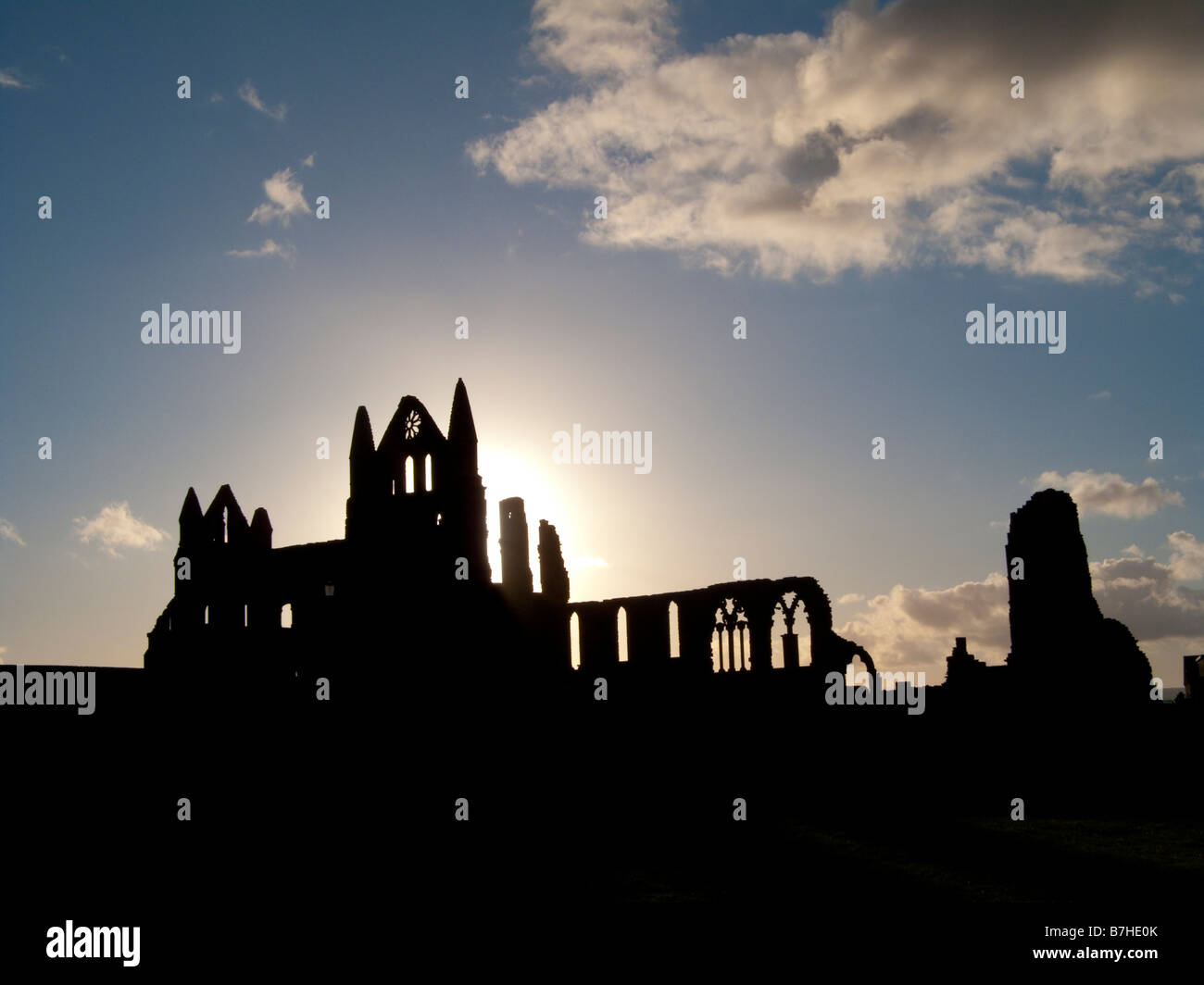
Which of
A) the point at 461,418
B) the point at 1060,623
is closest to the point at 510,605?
the point at 461,418

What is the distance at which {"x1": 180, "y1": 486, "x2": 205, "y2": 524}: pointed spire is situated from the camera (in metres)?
34.1

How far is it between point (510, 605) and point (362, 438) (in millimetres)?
6142

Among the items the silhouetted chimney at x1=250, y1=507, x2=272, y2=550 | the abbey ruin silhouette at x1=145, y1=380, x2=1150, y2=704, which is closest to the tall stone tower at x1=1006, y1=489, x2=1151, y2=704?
the abbey ruin silhouette at x1=145, y1=380, x2=1150, y2=704

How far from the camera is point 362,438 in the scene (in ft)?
95.5

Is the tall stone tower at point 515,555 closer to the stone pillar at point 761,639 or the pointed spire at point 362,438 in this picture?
the pointed spire at point 362,438

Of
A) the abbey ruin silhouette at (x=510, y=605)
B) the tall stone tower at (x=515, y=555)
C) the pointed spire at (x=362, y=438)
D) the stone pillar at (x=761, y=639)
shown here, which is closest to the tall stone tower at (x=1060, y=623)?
the abbey ruin silhouette at (x=510, y=605)

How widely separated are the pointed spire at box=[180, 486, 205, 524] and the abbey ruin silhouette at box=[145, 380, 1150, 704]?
3.78 metres

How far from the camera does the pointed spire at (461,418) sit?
29609mm

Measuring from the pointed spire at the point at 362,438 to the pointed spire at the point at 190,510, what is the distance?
816 cm

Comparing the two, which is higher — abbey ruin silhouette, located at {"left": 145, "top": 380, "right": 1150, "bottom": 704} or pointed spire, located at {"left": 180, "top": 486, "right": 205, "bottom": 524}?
pointed spire, located at {"left": 180, "top": 486, "right": 205, "bottom": 524}

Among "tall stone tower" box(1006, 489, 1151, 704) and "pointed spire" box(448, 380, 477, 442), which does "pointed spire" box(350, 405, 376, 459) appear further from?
"tall stone tower" box(1006, 489, 1151, 704)
